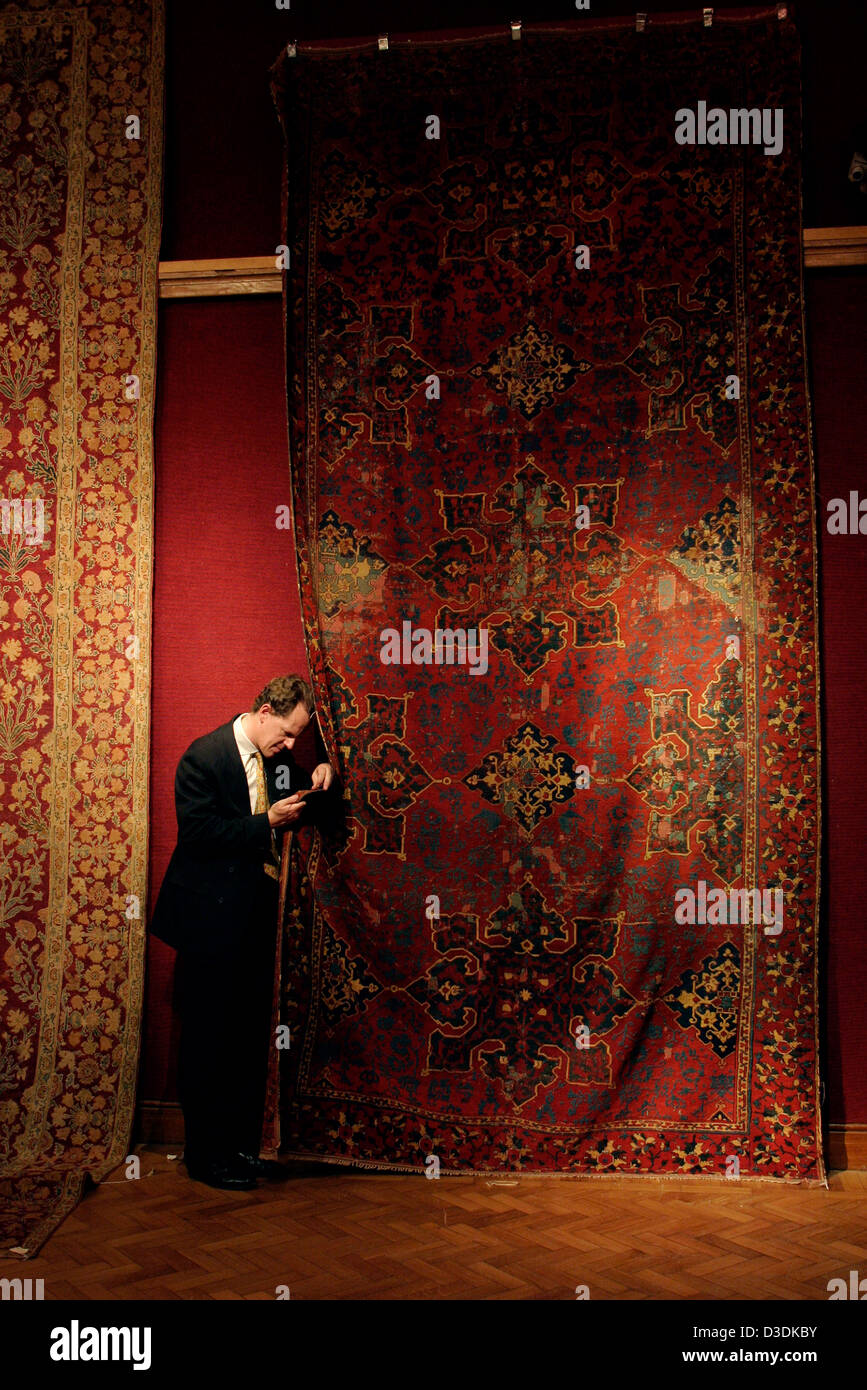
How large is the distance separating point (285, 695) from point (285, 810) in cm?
35

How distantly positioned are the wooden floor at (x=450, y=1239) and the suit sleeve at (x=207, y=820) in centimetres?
101

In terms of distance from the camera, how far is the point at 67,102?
386 centimetres

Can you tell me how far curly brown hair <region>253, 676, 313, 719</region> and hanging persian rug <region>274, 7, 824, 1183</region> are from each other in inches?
5.3

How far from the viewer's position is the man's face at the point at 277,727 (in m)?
3.42

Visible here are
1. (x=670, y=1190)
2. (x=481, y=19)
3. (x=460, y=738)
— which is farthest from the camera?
(x=481, y=19)

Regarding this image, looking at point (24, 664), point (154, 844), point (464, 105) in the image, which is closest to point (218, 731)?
point (154, 844)

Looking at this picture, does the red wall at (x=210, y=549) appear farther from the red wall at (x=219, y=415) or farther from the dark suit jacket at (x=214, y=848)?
the dark suit jacket at (x=214, y=848)

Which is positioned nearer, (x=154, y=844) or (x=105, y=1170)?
(x=105, y=1170)

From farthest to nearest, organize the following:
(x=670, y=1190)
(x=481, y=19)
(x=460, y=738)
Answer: (x=481, y=19) < (x=460, y=738) < (x=670, y=1190)

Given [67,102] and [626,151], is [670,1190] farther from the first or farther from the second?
[67,102]

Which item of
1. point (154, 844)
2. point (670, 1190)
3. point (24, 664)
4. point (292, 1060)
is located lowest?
point (670, 1190)

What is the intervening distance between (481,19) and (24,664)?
8.75 ft

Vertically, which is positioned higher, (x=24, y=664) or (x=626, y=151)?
(x=626, y=151)

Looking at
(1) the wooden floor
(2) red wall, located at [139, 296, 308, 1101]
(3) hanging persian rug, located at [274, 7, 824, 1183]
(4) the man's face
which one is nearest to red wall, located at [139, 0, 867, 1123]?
(2) red wall, located at [139, 296, 308, 1101]
